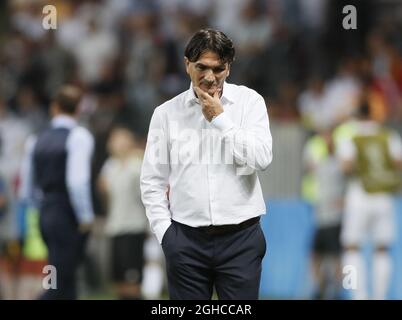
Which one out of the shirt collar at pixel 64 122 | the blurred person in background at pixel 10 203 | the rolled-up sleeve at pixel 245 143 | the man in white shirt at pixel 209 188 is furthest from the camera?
the blurred person in background at pixel 10 203

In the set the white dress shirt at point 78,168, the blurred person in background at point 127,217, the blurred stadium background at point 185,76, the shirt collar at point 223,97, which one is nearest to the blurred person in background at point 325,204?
the blurred stadium background at point 185,76

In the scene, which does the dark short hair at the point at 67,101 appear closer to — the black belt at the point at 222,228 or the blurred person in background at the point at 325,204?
the blurred person in background at the point at 325,204

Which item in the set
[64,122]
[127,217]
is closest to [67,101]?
[64,122]

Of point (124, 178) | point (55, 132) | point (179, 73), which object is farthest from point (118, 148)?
point (179, 73)

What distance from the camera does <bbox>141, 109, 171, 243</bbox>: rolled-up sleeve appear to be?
7348 millimetres

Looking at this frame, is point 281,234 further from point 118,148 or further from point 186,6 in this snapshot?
point 186,6

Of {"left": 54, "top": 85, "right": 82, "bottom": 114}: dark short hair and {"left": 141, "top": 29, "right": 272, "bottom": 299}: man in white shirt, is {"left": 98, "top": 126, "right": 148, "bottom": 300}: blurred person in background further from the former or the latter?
{"left": 141, "top": 29, "right": 272, "bottom": 299}: man in white shirt

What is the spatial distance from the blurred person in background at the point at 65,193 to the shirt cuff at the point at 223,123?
4.60 meters

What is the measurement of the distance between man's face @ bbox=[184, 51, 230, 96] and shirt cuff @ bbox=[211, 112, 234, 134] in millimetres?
179

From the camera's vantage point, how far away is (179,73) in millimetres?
18578

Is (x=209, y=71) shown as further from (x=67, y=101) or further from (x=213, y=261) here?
Result: (x=67, y=101)

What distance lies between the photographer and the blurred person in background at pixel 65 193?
11.5 metres

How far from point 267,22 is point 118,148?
18.9 feet

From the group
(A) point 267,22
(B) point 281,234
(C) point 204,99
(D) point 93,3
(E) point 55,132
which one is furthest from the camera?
(D) point 93,3
